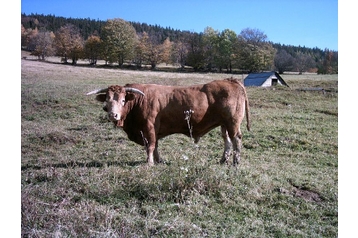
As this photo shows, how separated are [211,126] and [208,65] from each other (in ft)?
4.70

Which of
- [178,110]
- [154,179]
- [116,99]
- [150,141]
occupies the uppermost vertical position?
[116,99]

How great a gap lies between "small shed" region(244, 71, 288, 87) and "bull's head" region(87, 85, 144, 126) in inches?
123

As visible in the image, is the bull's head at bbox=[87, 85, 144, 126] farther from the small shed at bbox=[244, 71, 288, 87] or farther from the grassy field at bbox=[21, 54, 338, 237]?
the small shed at bbox=[244, 71, 288, 87]

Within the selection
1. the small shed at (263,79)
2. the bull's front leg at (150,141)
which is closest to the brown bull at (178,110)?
the bull's front leg at (150,141)

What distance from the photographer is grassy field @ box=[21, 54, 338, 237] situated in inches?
109

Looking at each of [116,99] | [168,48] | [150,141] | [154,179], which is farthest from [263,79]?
[154,179]

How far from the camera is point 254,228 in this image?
2.79 m

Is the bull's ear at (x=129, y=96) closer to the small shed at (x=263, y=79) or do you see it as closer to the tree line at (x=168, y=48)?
the tree line at (x=168, y=48)

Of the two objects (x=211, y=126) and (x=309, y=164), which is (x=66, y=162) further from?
(x=309, y=164)

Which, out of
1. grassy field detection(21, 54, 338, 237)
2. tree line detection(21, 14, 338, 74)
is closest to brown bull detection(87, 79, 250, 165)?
grassy field detection(21, 54, 338, 237)

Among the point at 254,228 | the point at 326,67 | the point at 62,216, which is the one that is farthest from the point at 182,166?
the point at 326,67

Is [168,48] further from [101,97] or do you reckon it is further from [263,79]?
[263,79]

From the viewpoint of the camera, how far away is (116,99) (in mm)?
4246

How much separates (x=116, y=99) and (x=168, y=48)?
74.6 inches
